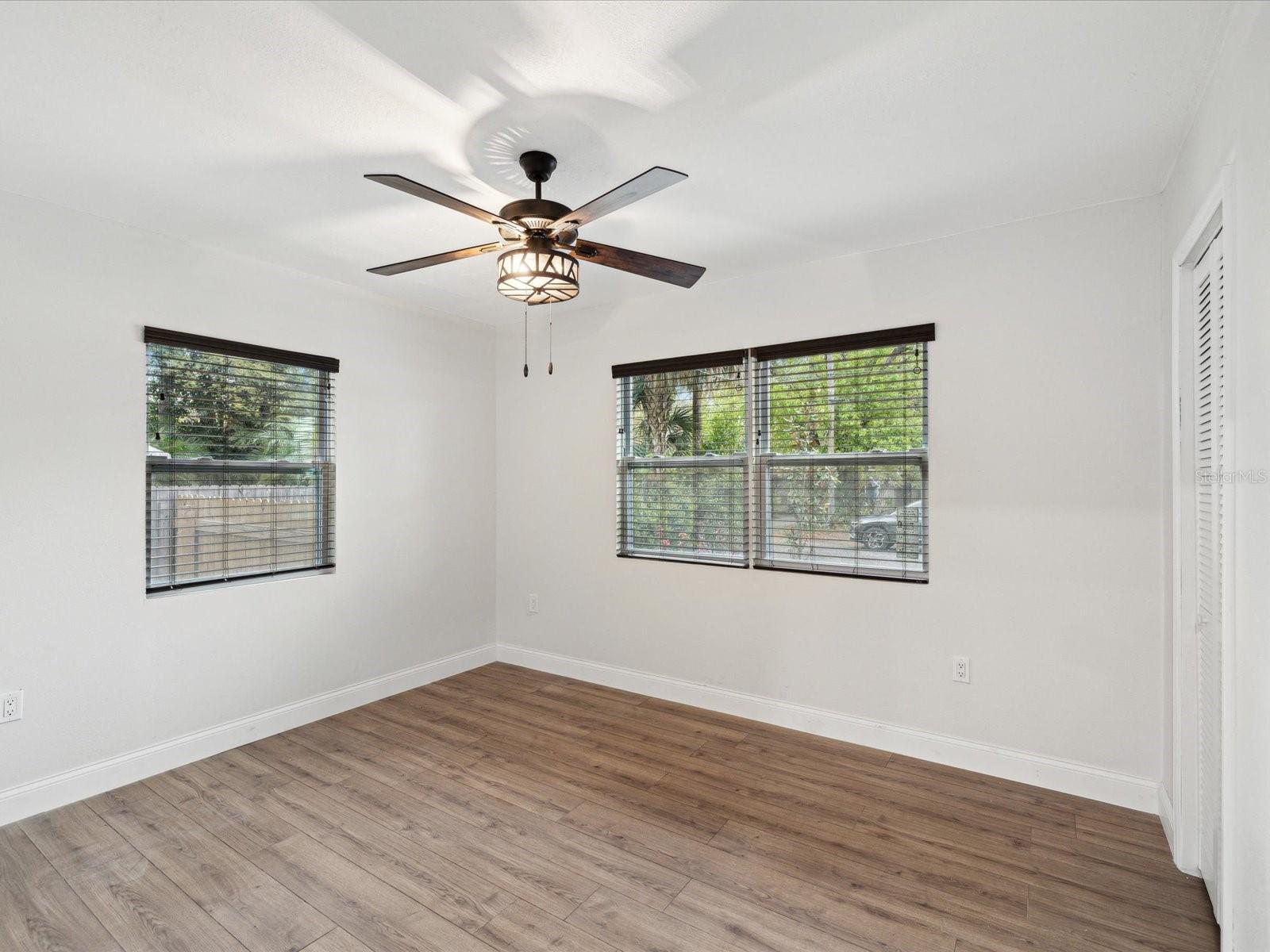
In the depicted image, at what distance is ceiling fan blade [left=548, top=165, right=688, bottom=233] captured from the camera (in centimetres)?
174

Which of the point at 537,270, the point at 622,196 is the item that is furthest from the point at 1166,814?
the point at 537,270

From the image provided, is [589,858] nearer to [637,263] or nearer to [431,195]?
[637,263]

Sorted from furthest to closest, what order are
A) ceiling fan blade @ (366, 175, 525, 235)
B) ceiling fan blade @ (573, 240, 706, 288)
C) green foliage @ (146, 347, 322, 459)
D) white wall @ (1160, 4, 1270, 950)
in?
1. green foliage @ (146, 347, 322, 459)
2. ceiling fan blade @ (573, 240, 706, 288)
3. ceiling fan blade @ (366, 175, 525, 235)
4. white wall @ (1160, 4, 1270, 950)

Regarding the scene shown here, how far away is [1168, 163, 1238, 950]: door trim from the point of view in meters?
1.71

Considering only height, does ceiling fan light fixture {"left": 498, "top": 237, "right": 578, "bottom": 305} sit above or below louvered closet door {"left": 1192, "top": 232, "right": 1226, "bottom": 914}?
above

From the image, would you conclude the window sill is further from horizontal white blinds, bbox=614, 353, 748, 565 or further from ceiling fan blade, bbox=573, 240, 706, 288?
ceiling fan blade, bbox=573, 240, 706, 288

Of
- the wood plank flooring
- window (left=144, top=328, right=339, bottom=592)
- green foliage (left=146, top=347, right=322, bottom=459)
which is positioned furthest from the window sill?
the wood plank flooring

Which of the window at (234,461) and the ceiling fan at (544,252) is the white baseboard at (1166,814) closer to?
the ceiling fan at (544,252)

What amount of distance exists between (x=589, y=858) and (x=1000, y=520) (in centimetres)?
223

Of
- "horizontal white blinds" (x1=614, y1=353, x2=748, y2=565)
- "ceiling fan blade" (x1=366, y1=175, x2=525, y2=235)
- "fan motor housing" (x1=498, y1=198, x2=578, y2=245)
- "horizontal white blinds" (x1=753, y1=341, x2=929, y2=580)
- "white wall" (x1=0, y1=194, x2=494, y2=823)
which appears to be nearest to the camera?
"ceiling fan blade" (x1=366, y1=175, x2=525, y2=235)

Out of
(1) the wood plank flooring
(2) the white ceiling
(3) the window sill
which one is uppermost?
(2) the white ceiling

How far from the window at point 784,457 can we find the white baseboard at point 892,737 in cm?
75

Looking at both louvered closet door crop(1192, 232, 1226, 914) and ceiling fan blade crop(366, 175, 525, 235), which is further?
louvered closet door crop(1192, 232, 1226, 914)

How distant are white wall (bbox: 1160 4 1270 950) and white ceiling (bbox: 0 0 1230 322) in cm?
23
